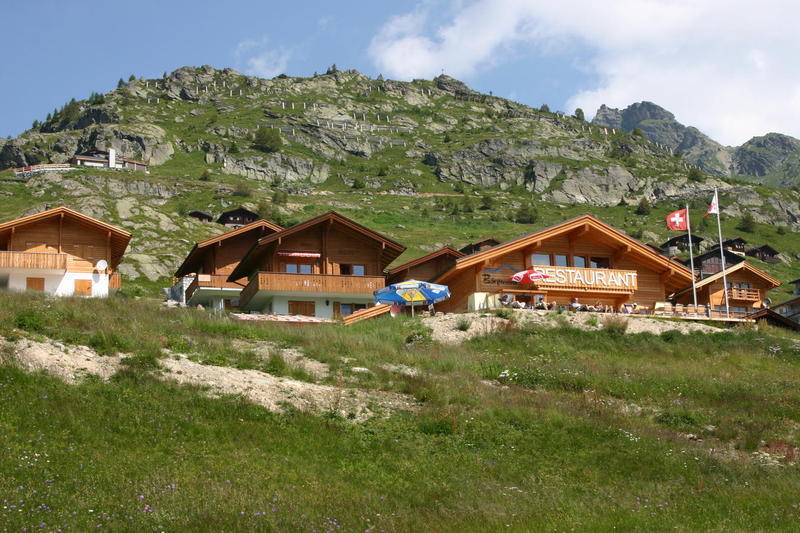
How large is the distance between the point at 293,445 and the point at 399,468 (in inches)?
90.7

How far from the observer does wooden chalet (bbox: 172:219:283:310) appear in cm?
5258

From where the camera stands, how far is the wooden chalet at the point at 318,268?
4594 cm

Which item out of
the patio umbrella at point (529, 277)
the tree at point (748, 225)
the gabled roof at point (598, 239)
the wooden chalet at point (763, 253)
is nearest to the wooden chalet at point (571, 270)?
the gabled roof at point (598, 239)

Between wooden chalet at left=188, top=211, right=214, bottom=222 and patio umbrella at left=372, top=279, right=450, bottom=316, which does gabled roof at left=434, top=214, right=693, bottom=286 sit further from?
wooden chalet at left=188, top=211, right=214, bottom=222

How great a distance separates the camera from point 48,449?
15164 millimetres

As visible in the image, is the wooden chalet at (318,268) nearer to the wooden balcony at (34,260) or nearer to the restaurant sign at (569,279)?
the restaurant sign at (569,279)

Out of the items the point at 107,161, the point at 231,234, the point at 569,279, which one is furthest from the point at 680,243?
the point at 107,161

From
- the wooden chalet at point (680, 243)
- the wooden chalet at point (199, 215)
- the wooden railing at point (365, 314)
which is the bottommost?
the wooden railing at point (365, 314)

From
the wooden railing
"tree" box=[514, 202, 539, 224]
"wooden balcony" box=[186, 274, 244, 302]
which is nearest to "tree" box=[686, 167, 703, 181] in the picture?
"tree" box=[514, 202, 539, 224]

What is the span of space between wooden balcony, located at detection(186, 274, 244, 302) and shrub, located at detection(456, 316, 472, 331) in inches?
865

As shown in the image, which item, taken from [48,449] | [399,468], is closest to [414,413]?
[399,468]

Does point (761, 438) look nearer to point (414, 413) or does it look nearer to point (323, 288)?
point (414, 413)

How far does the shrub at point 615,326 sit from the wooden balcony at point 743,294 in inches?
1370

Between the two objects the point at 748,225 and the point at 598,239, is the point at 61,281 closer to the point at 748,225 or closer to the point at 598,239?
the point at 598,239
